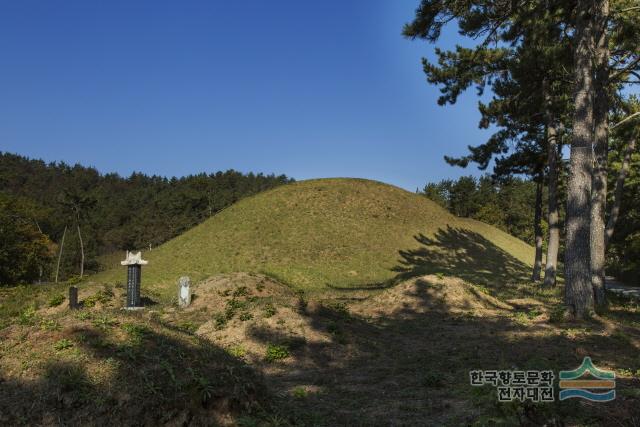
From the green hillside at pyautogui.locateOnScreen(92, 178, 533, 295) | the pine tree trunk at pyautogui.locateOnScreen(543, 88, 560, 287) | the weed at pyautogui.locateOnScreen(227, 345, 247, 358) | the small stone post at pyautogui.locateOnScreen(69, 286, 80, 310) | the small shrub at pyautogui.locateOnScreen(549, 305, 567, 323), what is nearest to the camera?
the weed at pyautogui.locateOnScreen(227, 345, 247, 358)

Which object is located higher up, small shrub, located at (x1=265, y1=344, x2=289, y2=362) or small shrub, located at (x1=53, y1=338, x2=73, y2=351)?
small shrub, located at (x1=53, y1=338, x2=73, y2=351)

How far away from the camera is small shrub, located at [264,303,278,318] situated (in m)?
15.3

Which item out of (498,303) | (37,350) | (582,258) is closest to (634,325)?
(582,258)

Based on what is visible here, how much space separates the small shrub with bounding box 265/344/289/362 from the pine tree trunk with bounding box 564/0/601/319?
32.5ft

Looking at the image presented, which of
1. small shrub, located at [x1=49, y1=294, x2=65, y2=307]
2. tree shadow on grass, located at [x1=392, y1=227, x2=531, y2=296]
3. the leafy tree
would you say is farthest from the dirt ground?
the leafy tree

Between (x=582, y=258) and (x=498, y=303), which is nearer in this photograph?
(x=582, y=258)

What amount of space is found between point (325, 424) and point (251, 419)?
1.49 meters

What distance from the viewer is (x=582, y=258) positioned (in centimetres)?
1504

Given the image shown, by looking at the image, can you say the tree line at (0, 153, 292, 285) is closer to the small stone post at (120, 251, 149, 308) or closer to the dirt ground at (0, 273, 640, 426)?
the small stone post at (120, 251, 149, 308)

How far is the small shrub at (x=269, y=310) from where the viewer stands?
1529 centimetres

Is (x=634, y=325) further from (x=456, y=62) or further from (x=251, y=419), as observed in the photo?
(x=456, y=62)

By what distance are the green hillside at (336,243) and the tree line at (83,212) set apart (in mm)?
21228

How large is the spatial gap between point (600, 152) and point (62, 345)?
22.4 meters

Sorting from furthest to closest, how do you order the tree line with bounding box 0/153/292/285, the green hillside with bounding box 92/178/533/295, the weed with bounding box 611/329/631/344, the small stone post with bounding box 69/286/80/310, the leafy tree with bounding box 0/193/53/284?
1. the tree line with bounding box 0/153/292/285
2. the leafy tree with bounding box 0/193/53/284
3. the green hillside with bounding box 92/178/533/295
4. the small stone post with bounding box 69/286/80/310
5. the weed with bounding box 611/329/631/344
